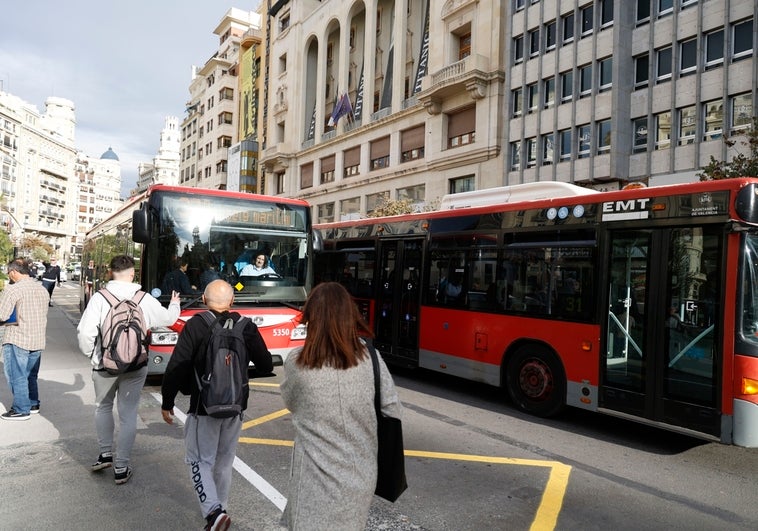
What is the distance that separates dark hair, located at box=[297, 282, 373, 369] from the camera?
2.43m

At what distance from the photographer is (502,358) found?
25.4 feet

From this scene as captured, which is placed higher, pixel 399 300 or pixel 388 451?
pixel 399 300

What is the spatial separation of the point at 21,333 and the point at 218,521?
405cm

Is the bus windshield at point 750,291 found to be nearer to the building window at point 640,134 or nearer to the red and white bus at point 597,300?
the red and white bus at point 597,300

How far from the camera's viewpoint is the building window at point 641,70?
2391 centimetres

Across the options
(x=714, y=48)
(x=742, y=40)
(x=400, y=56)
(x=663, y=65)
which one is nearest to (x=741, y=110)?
(x=742, y=40)

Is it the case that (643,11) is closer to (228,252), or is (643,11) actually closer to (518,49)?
(518,49)

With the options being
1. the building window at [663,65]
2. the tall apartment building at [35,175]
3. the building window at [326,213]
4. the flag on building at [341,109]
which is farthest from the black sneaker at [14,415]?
the tall apartment building at [35,175]

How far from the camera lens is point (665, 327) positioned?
5.89 metres

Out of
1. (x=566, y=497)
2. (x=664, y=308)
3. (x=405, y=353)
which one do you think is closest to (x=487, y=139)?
(x=405, y=353)

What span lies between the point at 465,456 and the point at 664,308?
2.59 m

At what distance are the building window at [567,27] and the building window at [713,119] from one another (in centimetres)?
713

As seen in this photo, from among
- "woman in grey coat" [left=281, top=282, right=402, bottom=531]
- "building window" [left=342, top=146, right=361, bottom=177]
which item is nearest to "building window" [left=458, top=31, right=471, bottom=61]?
"building window" [left=342, top=146, right=361, bottom=177]

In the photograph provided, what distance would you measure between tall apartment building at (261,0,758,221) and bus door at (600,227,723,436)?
18.0 metres
